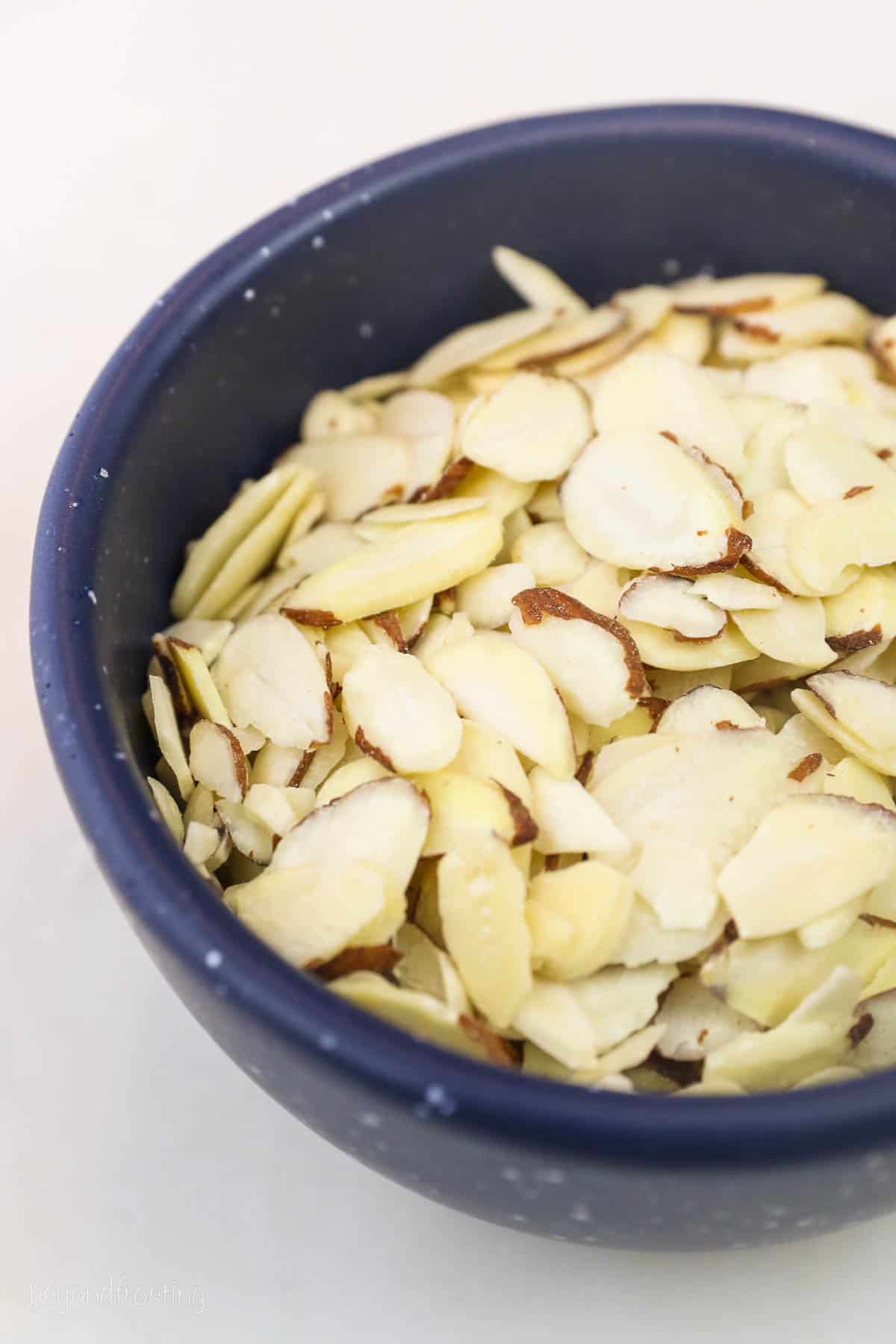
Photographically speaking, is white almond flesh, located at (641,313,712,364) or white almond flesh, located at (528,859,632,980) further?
white almond flesh, located at (641,313,712,364)

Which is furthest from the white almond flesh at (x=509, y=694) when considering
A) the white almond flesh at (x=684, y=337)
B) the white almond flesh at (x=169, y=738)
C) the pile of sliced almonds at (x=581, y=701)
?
the white almond flesh at (x=684, y=337)

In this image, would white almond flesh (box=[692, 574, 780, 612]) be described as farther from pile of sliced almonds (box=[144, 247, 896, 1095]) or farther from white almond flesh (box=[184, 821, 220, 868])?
white almond flesh (box=[184, 821, 220, 868])

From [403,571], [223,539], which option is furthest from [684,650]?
[223,539]

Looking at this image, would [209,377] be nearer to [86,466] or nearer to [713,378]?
[86,466]

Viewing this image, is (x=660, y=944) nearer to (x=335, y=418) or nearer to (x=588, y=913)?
(x=588, y=913)

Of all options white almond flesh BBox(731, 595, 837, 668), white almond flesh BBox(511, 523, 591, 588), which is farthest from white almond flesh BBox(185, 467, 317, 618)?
Answer: white almond flesh BBox(731, 595, 837, 668)

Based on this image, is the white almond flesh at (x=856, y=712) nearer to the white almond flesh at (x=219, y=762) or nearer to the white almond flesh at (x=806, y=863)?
the white almond flesh at (x=806, y=863)
